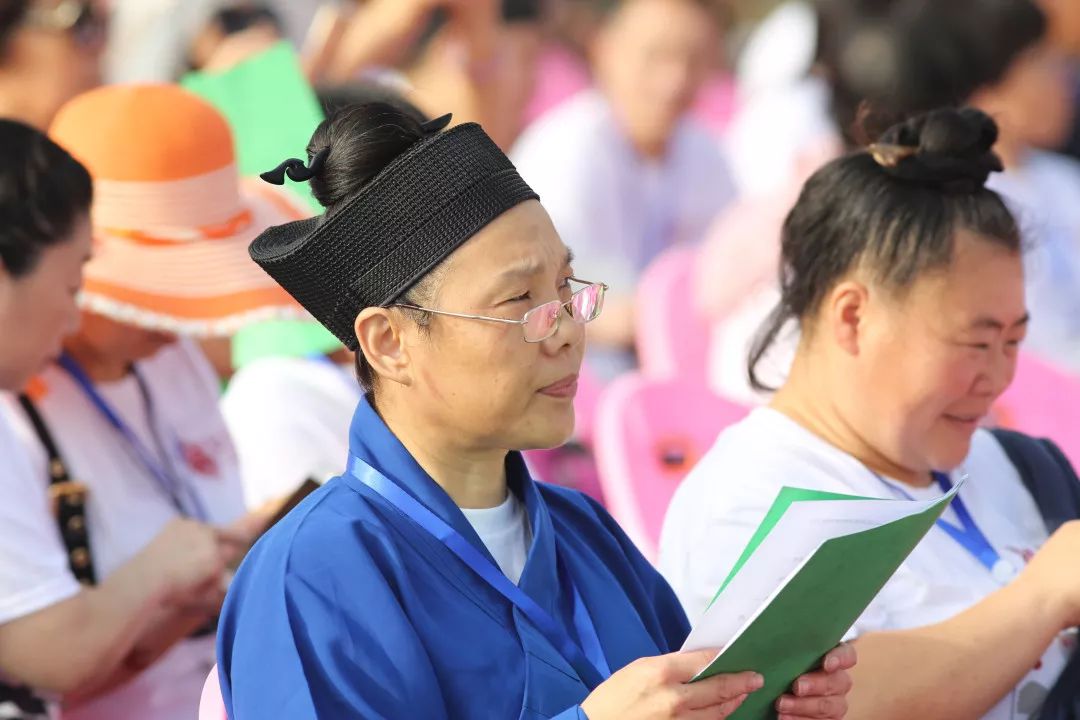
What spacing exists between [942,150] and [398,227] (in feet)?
3.15

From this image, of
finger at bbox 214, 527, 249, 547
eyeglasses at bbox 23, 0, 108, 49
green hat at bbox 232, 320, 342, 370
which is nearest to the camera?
finger at bbox 214, 527, 249, 547

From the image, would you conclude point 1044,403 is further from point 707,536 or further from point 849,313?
point 707,536

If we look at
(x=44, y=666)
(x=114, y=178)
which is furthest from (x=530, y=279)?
(x=114, y=178)

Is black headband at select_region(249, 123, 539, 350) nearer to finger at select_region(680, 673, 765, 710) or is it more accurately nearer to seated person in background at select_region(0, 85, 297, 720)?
finger at select_region(680, 673, 765, 710)

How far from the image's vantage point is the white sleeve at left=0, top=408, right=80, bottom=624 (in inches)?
88.3

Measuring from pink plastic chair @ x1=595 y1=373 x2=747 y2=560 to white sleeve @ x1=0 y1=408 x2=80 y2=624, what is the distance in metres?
1.10

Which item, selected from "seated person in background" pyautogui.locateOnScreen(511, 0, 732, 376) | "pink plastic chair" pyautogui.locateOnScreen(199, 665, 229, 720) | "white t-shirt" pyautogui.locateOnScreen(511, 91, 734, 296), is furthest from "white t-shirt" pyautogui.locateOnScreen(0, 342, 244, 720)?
"white t-shirt" pyautogui.locateOnScreen(511, 91, 734, 296)

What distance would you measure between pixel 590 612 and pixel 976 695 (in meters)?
0.58

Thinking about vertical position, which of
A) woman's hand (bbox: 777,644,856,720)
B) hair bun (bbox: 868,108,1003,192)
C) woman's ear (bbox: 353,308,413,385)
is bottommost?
woman's hand (bbox: 777,644,856,720)

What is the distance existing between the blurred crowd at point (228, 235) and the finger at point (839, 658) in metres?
0.88

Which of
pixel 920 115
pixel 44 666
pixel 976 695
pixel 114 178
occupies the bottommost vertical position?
pixel 44 666

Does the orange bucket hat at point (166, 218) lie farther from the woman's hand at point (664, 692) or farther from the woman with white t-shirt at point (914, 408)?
the woman's hand at point (664, 692)

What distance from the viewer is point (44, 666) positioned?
2260 millimetres

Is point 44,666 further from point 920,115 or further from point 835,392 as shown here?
point 920,115
